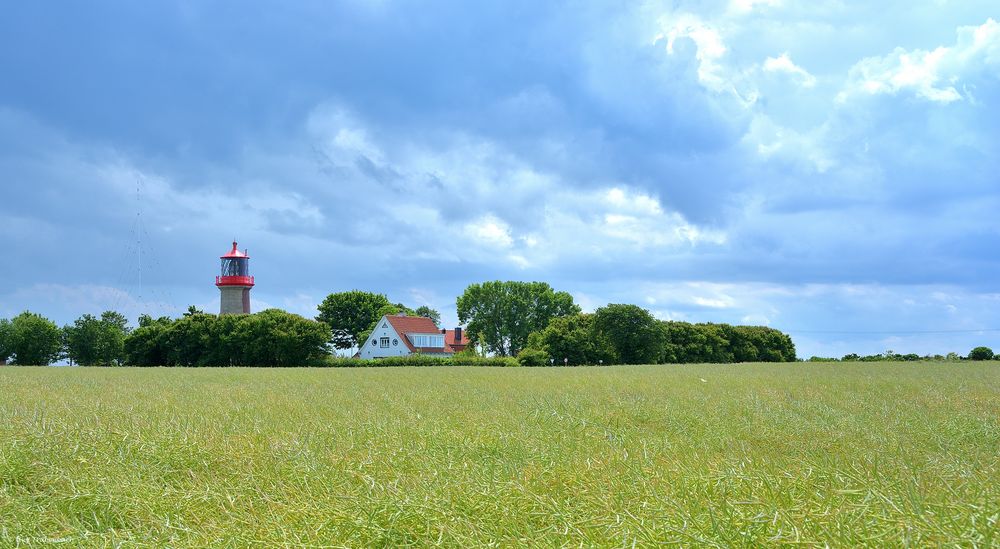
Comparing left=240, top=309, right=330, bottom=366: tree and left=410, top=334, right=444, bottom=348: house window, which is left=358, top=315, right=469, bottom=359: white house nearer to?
left=410, top=334, right=444, bottom=348: house window

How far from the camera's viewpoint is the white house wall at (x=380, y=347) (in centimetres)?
6650

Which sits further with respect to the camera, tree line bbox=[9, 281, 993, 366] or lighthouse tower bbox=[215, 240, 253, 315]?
lighthouse tower bbox=[215, 240, 253, 315]

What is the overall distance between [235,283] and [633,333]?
36324 millimetres

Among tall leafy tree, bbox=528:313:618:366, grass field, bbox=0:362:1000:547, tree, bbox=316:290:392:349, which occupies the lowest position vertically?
grass field, bbox=0:362:1000:547

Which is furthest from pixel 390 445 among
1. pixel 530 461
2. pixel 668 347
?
pixel 668 347

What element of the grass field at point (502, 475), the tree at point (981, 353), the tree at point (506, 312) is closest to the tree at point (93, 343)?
the tree at point (506, 312)

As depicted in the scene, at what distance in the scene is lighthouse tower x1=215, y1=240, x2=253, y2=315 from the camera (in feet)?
204

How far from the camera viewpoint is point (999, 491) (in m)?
3.22

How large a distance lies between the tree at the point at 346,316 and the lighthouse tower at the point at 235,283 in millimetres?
13465

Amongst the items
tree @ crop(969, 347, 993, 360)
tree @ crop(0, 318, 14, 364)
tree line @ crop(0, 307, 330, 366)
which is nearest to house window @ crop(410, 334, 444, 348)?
tree line @ crop(0, 307, 330, 366)

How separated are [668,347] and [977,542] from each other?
186ft

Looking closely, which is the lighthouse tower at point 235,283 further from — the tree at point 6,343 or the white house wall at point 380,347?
the tree at point 6,343

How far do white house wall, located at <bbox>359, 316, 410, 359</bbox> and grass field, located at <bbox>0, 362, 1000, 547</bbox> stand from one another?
5685cm

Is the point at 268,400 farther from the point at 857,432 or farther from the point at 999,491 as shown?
the point at 999,491
